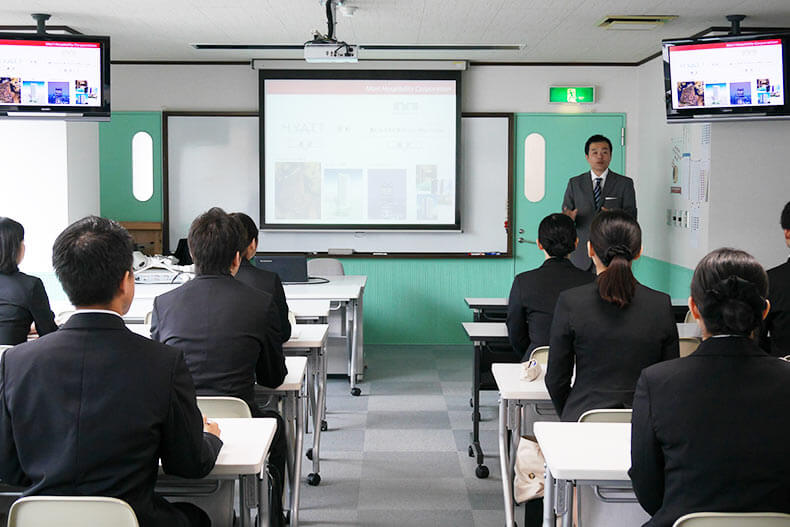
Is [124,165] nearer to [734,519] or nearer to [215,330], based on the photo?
[215,330]

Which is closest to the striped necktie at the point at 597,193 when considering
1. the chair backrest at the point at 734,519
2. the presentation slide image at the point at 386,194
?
the presentation slide image at the point at 386,194

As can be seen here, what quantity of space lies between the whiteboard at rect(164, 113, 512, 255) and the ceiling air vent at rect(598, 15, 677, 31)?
181cm

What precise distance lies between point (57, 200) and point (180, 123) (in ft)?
6.38

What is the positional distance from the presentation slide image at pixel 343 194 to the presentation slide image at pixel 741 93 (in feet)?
11.4

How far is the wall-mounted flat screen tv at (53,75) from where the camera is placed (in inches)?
209

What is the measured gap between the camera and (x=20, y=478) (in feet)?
6.35

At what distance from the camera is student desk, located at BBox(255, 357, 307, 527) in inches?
131

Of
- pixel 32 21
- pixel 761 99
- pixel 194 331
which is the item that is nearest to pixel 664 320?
pixel 194 331

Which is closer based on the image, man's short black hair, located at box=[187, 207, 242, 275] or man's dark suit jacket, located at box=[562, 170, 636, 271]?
man's short black hair, located at box=[187, 207, 242, 275]

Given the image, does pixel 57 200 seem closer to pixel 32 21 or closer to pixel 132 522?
pixel 32 21

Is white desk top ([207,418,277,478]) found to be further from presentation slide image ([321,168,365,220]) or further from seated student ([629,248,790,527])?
presentation slide image ([321,168,365,220])

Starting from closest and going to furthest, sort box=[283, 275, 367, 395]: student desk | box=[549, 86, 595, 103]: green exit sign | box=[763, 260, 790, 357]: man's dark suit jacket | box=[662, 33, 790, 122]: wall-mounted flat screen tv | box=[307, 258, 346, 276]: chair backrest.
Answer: box=[763, 260, 790, 357]: man's dark suit jacket < box=[662, 33, 790, 122]: wall-mounted flat screen tv < box=[283, 275, 367, 395]: student desk < box=[307, 258, 346, 276]: chair backrest < box=[549, 86, 595, 103]: green exit sign

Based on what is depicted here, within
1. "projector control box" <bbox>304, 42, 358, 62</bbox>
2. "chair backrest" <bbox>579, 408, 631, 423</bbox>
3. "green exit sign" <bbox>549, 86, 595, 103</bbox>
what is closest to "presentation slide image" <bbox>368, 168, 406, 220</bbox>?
"green exit sign" <bbox>549, 86, 595, 103</bbox>

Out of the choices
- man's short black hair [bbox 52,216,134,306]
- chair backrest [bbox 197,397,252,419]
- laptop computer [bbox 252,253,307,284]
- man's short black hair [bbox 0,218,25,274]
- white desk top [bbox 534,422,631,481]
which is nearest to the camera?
man's short black hair [bbox 52,216,134,306]
